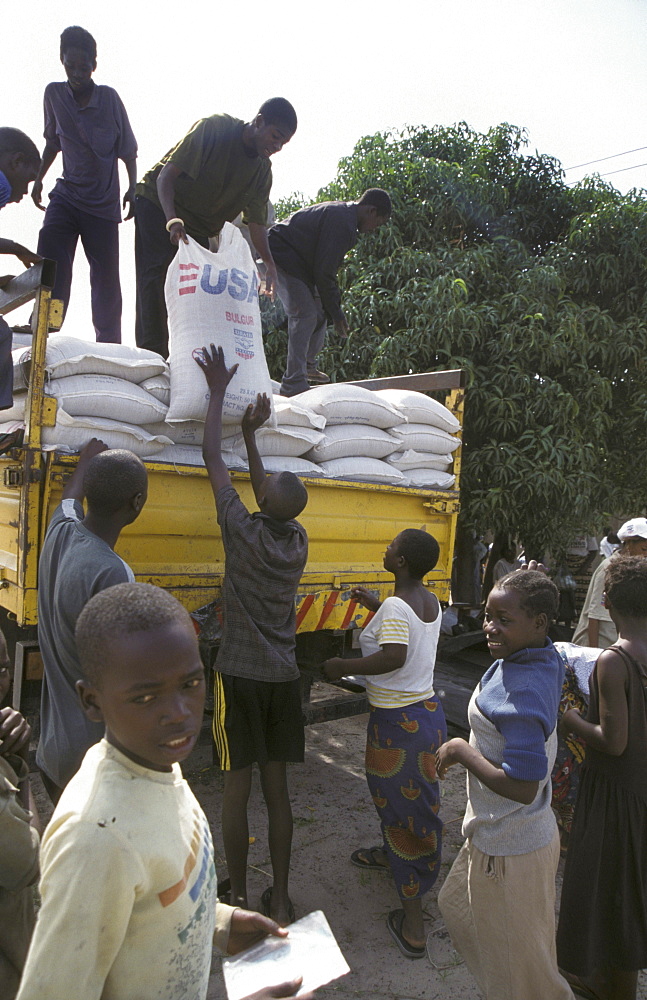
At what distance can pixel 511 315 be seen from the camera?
658 centimetres

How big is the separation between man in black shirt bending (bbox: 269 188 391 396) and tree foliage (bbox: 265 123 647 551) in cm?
200

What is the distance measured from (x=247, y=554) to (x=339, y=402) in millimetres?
1307

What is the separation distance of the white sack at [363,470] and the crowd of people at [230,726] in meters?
0.65

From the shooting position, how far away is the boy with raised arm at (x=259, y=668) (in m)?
2.55

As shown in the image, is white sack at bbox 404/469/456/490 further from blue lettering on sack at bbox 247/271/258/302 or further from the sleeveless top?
the sleeveless top

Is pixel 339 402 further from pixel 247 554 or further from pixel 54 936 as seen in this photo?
pixel 54 936

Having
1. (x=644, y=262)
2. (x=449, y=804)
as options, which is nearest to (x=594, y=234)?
(x=644, y=262)

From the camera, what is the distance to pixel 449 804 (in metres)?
3.90

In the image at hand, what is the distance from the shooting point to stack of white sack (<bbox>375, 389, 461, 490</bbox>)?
3.88 meters

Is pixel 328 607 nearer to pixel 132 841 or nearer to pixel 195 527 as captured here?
pixel 195 527

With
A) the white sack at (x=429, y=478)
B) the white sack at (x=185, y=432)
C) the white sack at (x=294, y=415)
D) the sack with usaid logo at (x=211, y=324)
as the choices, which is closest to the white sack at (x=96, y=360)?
the sack with usaid logo at (x=211, y=324)

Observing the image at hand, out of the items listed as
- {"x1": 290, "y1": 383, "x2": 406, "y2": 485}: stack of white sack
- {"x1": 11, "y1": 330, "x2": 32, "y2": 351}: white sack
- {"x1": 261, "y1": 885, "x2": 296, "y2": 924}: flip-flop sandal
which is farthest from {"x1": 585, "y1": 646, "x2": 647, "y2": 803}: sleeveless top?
{"x1": 11, "y1": 330, "x2": 32, "y2": 351}: white sack

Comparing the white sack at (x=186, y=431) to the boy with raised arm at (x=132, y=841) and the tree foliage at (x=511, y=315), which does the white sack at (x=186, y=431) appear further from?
the tree foliage at (x=511, y=315)

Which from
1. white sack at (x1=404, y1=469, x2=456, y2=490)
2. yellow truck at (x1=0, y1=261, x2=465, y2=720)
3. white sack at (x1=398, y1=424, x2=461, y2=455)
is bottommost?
yellow truck at (x1=0, y1=261, x2=465, y2=720)
